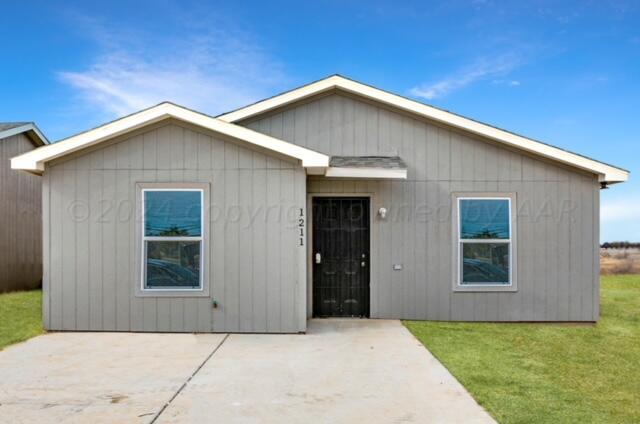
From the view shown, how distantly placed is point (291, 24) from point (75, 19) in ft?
18.4

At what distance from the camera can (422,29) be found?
44.3 feet

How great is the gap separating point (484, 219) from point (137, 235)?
237 inches

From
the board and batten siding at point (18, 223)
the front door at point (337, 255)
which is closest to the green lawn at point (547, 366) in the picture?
the front door at point (337, 255)

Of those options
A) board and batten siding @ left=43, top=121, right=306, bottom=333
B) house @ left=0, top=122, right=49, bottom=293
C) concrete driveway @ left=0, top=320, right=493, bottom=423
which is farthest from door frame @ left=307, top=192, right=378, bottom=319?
house @ left=0, top=122, right=49, bottom=293

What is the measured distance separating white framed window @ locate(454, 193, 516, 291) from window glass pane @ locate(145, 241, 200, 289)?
4.64 m

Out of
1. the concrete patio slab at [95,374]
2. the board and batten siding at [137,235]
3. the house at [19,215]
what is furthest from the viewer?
the house at [19,215]

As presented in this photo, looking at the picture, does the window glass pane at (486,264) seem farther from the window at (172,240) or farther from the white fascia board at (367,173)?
the window at (172,240)

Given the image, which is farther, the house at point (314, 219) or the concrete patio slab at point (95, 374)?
the house at point (314, 219)

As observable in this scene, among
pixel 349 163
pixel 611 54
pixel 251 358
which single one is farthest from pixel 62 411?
pixel 611 54

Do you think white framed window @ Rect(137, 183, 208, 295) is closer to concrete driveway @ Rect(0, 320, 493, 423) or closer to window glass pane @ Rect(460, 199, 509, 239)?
concrete driveway @ Rect(0, 320, 493, 423)

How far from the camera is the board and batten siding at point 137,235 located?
25.5ft

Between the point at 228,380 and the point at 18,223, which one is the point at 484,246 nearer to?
the point at 228,380

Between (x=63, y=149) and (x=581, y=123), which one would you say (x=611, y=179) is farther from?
(x=63, y=149)

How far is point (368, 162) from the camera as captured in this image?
337 inches
